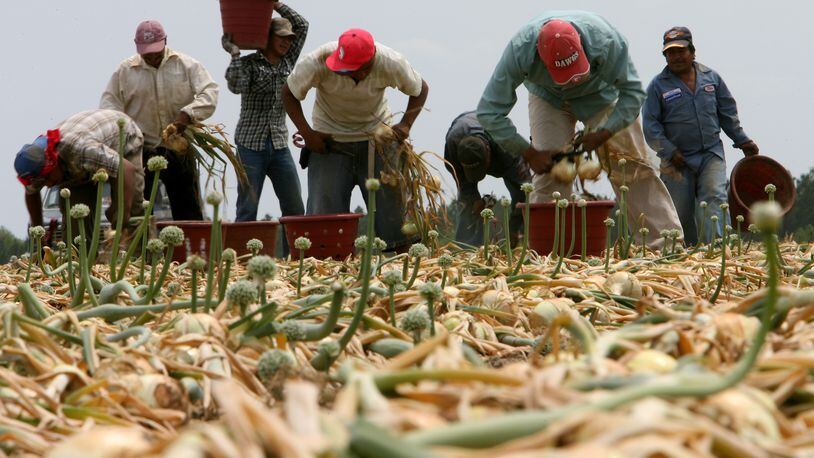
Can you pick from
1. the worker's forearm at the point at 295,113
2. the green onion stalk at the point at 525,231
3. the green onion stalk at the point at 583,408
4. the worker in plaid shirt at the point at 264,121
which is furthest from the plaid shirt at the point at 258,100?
the green onion stalk at the point at 583,408

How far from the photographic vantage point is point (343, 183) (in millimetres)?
5516

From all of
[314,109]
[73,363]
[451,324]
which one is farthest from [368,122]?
[73,363]

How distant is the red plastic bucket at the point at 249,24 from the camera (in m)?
5.70

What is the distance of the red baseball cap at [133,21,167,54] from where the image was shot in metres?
5.69

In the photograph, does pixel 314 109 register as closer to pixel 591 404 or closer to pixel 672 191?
pixel 672 191

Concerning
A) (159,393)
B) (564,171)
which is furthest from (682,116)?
(159,393)

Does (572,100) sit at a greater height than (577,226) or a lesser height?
greater

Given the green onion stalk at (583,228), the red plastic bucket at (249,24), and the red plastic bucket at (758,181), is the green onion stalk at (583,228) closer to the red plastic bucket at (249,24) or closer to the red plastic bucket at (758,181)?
the red plastic bucket at (249,24)

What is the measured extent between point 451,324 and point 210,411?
625 mm

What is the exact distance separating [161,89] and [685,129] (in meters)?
3.26

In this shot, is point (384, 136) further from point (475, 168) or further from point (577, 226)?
point (577, 226)

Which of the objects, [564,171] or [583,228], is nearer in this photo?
→ [583,228]

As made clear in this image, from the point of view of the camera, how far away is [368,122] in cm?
541

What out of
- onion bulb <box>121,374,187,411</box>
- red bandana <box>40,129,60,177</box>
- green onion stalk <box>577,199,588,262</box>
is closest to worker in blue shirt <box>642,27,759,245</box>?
green onion stalk <box>577,199,588,262</box>
